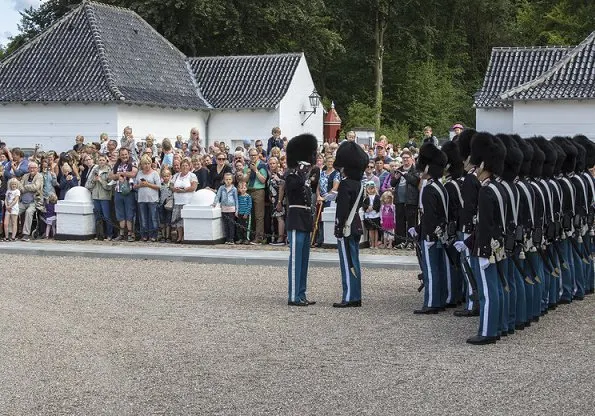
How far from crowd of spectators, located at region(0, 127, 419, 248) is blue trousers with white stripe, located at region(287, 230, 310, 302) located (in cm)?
553

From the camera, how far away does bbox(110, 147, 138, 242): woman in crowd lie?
21875 mm

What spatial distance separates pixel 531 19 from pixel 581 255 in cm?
4857

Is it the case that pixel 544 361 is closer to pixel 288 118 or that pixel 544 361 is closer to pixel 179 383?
pixel 179 383

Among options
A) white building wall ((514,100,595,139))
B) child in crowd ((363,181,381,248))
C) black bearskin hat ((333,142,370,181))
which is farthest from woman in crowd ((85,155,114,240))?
white building wall ((514,100,595,139))

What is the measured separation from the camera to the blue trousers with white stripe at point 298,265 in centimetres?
1408

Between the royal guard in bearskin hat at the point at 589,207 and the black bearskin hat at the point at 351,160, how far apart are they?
9.51 feet

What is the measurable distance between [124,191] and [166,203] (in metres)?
0.83

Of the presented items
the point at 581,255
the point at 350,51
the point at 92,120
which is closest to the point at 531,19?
the point at 350,51

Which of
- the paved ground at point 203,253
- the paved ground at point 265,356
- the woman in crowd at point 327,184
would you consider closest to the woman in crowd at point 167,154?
the paved ground at point 203,253

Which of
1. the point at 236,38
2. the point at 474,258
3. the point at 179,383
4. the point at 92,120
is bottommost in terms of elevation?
the point at 179,383

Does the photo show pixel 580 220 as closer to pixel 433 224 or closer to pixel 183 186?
pixel 433 224

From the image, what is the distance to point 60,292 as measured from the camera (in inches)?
607

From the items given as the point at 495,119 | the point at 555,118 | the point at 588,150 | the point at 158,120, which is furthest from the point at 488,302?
the point at 158,120

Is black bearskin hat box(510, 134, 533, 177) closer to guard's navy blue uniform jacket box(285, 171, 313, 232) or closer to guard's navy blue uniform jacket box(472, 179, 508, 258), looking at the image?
guard's navy blue uniform jacket box(472, 179, 508, 258)
